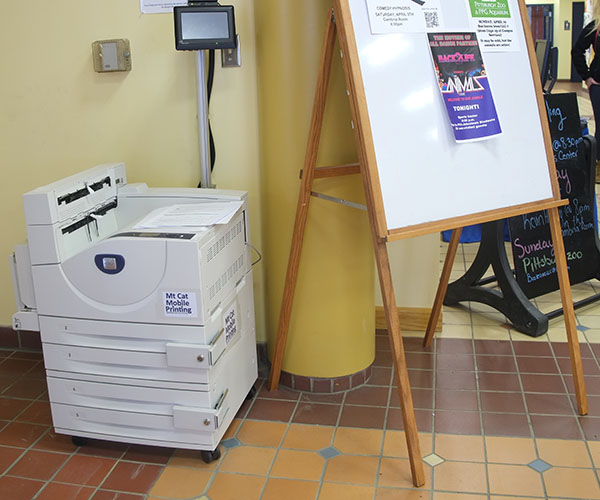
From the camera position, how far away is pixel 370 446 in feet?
7.70

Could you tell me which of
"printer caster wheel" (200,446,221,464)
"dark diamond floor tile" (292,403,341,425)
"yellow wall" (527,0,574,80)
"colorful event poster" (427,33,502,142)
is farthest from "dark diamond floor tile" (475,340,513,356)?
"yellow wall" (527,0,574,80)

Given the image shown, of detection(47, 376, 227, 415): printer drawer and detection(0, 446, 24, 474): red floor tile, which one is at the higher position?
detection(47, 376, 227, 415): printer drawer

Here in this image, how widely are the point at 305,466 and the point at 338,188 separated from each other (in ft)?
3.14

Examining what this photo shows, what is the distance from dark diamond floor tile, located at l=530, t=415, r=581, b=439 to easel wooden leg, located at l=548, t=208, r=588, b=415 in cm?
8

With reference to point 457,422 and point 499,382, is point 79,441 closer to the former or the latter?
point 457,422

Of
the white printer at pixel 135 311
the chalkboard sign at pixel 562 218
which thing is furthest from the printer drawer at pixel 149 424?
the chalkboard sign at pixel 562 218

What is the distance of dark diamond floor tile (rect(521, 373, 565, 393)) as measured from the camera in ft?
8.74

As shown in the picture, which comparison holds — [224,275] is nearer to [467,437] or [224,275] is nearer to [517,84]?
[467,437]

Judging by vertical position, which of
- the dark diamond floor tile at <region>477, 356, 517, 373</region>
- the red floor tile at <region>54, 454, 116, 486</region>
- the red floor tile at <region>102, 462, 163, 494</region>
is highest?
the dark diamond floor tile at <region>477, 356, 517, 373</region>

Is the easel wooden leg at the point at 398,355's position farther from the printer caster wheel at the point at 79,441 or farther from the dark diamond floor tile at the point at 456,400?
the printer caster wheel at the point at 79,441

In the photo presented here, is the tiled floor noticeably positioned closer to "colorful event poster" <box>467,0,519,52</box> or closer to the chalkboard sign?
the chalkboard sign

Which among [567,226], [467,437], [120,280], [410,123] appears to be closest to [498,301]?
[567,226]

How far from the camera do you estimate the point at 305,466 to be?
7.38ft

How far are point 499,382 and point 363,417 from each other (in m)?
0.59
